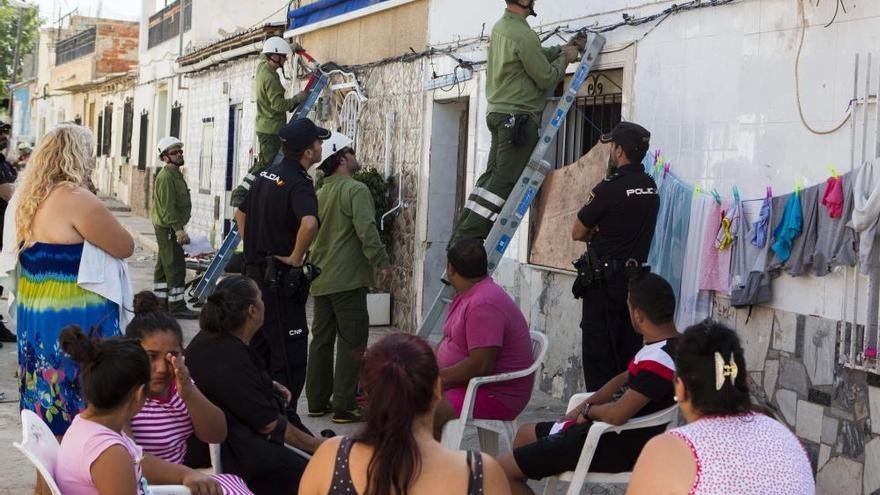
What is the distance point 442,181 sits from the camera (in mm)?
10844

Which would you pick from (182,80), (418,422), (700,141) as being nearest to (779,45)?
(700,141)

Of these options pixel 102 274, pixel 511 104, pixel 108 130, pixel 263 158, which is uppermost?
pixel 108 130

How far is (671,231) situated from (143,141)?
23078 millimetres

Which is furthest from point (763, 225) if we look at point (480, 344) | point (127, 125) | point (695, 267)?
point (127, 125)

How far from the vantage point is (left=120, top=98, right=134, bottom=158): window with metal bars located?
30531 mm

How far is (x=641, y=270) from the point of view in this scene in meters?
6.49

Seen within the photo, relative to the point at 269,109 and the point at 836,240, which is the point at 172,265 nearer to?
the point at 269,109

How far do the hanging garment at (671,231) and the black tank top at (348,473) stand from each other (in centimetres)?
408

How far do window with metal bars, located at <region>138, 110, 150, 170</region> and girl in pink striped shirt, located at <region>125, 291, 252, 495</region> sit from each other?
24107 millimetres

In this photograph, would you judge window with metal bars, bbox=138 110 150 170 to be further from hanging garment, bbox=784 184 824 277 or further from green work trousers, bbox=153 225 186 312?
hanging garment, bbox=784 184 824 277

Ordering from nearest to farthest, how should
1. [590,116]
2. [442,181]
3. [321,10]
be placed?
[590,116] → [442,181] → [321,10]

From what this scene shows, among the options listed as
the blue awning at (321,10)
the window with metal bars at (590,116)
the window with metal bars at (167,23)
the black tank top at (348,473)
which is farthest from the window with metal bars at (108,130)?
the black tank top at (348,473)

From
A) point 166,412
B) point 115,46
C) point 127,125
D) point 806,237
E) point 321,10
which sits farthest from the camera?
point 115,46

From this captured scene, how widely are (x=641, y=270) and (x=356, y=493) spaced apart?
12.1 ft
